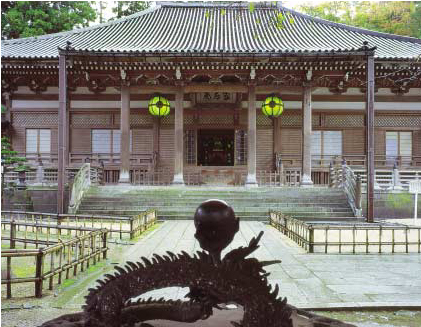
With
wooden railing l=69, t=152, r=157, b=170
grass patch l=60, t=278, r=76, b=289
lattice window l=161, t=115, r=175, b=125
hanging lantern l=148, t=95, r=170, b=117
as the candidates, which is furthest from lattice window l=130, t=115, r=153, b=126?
grass patch l=60, t=278, r=76, b=289

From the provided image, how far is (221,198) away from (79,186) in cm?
476

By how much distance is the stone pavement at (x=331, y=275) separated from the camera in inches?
187

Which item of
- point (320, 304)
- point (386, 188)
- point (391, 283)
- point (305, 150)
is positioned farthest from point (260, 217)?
point (320, 304)

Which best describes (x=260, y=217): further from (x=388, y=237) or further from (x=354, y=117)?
(x=354, y=117)

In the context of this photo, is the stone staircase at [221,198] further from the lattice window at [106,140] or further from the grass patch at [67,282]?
the grass patch at [67,282]

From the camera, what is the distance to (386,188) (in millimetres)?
15320

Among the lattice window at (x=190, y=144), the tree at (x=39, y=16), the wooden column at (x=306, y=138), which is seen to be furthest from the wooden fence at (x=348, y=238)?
the tree at (x=39, y=16)

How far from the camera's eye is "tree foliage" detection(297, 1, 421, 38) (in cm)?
3045

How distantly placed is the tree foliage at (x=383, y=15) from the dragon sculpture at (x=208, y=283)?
3070 cm

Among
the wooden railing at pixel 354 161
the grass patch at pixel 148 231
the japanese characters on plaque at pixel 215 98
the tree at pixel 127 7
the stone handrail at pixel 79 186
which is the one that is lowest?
the grass patch at pixel 148 231

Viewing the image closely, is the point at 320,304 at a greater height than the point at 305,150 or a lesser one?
lesser

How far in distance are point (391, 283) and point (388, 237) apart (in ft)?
14.3

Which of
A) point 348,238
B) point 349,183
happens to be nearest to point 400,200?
point 349,183

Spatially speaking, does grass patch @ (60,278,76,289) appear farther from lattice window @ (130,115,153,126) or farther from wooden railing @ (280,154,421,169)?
wooden railing @ (280,154,421,169)
